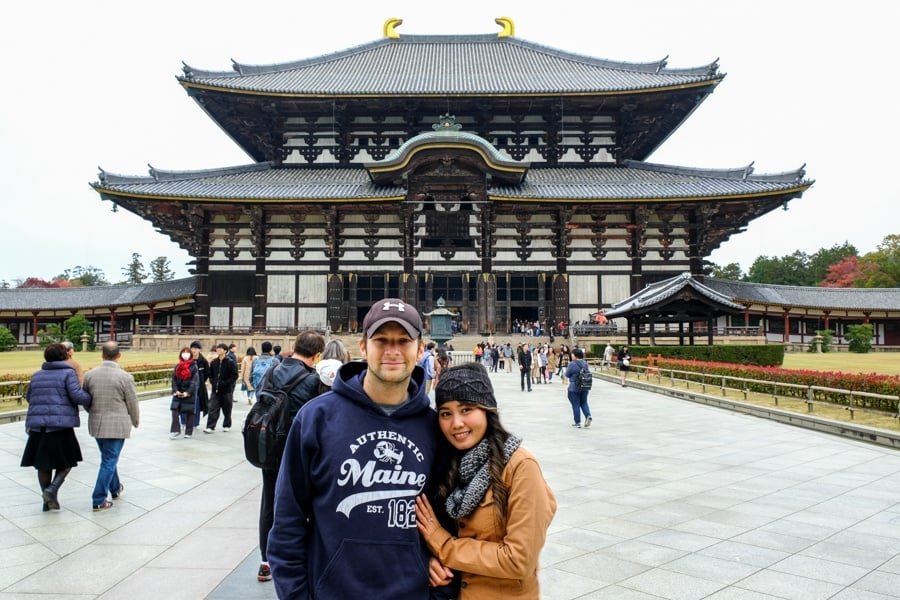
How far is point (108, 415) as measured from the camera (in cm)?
657

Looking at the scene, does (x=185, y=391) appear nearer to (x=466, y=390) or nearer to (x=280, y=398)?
(x=280, y=398)

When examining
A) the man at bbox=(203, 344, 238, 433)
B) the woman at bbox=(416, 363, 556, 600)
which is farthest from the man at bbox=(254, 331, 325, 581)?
the man at bbox=(203, 344, 238, 433)

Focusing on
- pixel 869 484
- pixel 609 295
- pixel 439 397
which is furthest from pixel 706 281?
pixel 439 397

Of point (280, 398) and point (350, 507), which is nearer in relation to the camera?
point (350, 507)

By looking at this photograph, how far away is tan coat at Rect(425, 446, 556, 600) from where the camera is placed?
237 cm

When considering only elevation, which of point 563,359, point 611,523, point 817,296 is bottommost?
point 611,523

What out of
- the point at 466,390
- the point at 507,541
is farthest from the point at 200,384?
the point at 507,541

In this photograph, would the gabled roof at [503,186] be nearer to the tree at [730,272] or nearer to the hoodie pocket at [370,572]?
the hoodie pocket at [370,572]

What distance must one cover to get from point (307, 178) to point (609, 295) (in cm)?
1810

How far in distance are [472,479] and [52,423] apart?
596 centimetres

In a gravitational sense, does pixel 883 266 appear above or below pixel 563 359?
above

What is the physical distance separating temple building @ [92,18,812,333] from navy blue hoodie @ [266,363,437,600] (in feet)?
92.7

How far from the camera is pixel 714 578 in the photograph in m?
4.77

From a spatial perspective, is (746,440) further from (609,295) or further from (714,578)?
(609,295)
